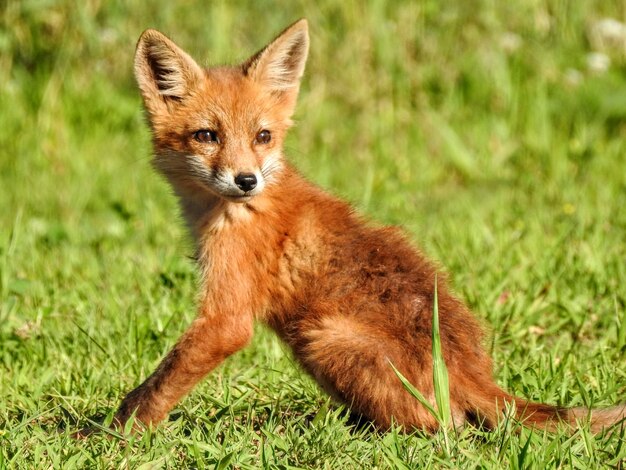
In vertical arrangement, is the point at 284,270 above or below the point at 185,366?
above

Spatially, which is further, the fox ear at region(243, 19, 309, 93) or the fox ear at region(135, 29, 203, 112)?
the fox ear at region(243, 19, 309, 93)

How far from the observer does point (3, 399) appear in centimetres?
448

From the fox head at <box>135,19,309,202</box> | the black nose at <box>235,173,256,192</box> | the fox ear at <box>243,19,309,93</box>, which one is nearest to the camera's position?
the black nose at <box>235,173,256,192</box>

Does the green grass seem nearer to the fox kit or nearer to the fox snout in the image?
the fox kit

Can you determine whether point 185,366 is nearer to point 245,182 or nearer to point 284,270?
point 284,270

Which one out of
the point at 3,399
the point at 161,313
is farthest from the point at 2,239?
the point at 3,399

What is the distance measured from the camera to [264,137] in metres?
4.84

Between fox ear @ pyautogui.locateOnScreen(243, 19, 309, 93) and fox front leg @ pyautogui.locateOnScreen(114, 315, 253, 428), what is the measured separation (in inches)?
52.8

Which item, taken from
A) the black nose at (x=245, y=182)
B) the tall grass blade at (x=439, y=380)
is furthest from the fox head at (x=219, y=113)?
the tall grass blade at (x=439, y=380)

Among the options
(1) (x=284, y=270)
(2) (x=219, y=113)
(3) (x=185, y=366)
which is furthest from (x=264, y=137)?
(3) (x=185, y=366)

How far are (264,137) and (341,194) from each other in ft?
2.76

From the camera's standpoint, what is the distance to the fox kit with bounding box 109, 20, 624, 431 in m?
4.02

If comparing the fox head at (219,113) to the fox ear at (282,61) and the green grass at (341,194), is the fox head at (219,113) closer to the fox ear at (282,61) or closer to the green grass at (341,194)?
the fox ear at (282,61)

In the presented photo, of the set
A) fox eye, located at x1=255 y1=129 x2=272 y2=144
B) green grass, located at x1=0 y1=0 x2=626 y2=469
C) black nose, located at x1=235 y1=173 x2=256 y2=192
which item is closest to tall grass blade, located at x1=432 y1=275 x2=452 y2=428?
green grass, located at x1=0 y1=0 x2=626 y2=469
